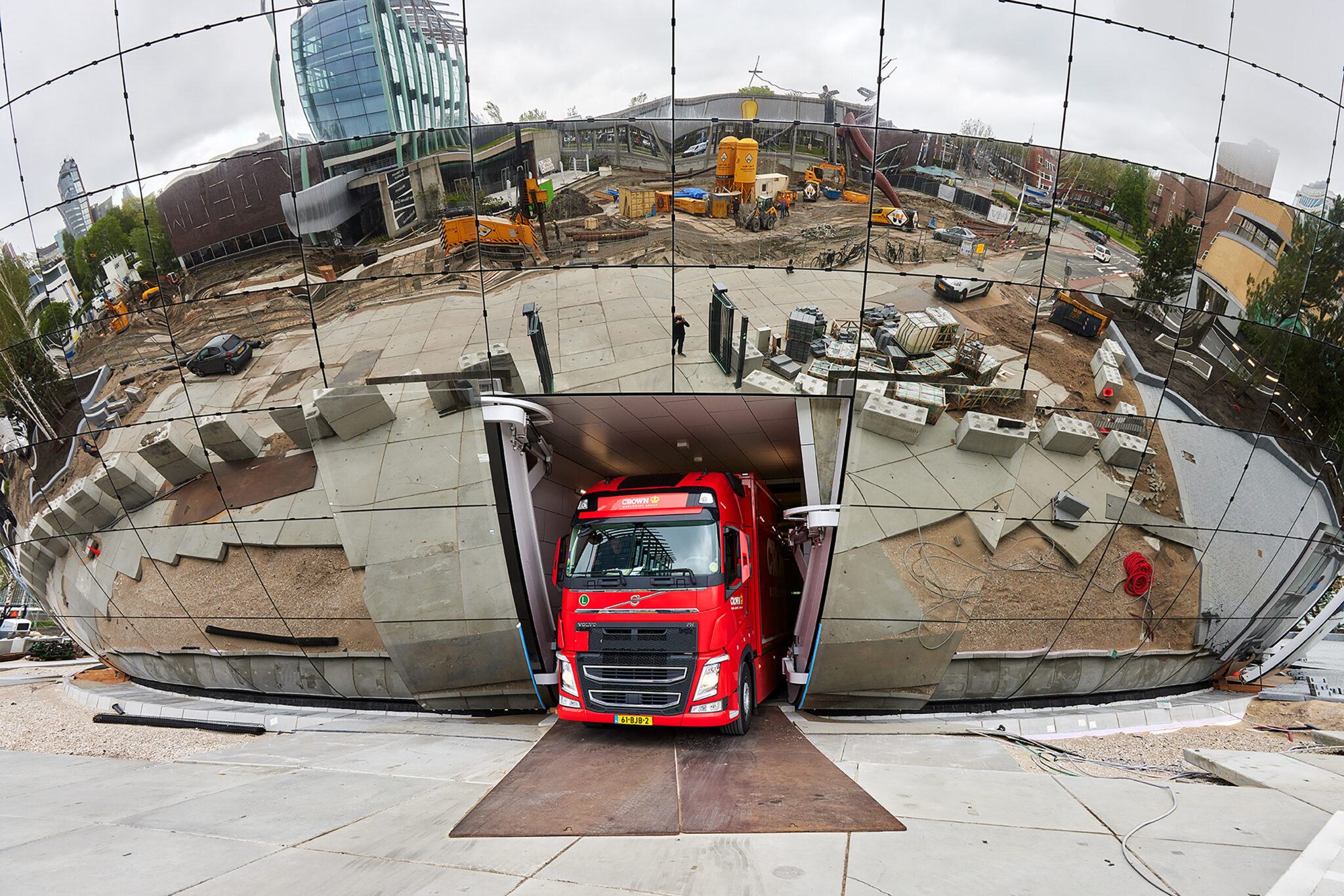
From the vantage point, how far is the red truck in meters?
8.15

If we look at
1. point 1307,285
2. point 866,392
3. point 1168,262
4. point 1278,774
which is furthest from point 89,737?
point 1307,285

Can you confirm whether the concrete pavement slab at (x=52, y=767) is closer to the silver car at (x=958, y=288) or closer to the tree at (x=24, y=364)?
the tree at (x=24, y=364)

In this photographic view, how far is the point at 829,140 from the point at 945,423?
4170 mm

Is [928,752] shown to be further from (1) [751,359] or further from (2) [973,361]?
(1) [751,359]

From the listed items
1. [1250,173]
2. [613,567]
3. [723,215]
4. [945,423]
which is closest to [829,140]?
[723,215]

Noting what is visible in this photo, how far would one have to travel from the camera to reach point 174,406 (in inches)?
370

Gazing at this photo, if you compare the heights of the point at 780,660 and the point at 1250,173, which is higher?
the point at 1250,173

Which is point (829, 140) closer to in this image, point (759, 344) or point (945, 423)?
point (759, 344)

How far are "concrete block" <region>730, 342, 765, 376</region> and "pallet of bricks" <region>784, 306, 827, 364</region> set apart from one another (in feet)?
1.24

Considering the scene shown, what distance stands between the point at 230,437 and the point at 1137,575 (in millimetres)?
13523

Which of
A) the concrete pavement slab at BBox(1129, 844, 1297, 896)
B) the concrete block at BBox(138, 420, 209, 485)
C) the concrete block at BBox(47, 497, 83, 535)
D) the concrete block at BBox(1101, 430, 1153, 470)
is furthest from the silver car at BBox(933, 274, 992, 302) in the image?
the concrete block at BBox(47, 497, 83, 535)

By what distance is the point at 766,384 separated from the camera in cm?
912

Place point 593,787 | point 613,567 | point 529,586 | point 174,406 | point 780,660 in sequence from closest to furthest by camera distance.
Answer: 1. point 593,787
2. point 613,567
3. point 174,406
4. point 529,586
5. point 780,660

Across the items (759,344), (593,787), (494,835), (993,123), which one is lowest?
(593,787)
